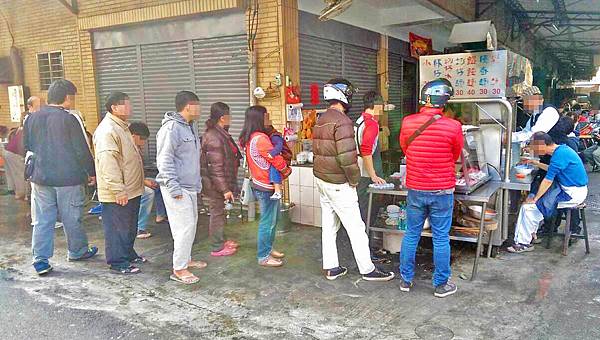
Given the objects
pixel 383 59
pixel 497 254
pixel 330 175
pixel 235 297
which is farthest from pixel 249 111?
pixel 383 59

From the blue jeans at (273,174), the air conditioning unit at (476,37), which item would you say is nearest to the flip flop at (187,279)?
the blue jeans at (273,174)

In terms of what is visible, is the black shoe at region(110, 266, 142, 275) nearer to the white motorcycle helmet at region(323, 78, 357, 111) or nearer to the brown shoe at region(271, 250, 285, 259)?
the brown shoe at region(271, 250, 285, 259)

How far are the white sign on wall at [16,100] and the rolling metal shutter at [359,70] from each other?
7078 millimetres

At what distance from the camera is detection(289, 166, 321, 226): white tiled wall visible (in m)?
6.36

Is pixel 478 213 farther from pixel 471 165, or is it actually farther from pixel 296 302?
pixel 296 302

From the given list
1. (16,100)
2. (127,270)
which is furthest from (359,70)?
(16,100)

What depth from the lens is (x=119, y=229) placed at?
4.73 metres

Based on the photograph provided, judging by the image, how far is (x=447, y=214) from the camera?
398 centimetres

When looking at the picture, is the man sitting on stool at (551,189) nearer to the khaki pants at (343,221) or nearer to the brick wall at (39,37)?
the khaki pants at (343,221)

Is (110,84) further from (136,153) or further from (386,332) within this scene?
(386,332)

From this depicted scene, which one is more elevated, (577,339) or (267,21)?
(267,21)

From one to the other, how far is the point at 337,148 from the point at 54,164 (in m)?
2.92

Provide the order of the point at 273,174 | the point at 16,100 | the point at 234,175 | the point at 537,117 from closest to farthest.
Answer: the point at 273,174
the point at 234,175
the point at 537,117
the point at 16,100

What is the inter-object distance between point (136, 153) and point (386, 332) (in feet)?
9.83
